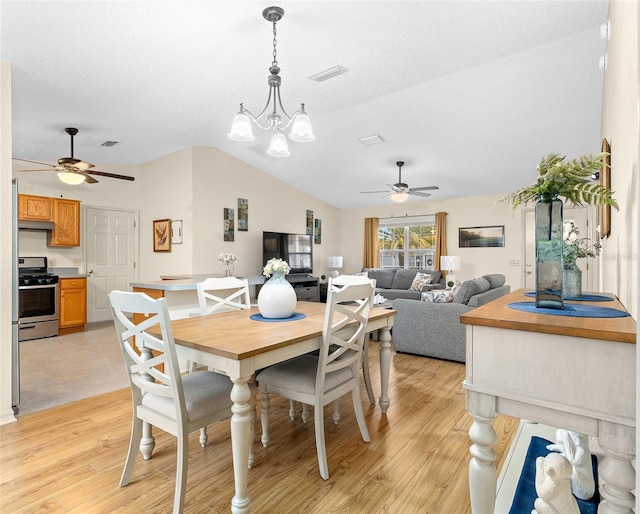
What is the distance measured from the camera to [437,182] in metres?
6.70

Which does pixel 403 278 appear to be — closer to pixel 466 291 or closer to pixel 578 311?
pixel 466 291

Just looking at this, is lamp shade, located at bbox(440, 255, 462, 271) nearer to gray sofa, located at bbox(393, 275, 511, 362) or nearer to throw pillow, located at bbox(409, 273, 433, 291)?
throw pillow, located at bbox(409, 273, 433, 291)

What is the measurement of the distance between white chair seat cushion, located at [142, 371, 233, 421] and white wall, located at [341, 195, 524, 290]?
20.1ft

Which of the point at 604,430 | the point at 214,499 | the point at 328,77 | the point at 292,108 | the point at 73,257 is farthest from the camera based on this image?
the point at 73,257

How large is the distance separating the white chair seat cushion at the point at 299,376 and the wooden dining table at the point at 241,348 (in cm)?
20

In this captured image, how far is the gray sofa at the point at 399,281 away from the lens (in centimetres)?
708

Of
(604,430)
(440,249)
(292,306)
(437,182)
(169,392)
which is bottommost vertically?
(169,392)

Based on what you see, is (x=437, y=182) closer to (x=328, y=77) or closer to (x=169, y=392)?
(x=328, y=77)

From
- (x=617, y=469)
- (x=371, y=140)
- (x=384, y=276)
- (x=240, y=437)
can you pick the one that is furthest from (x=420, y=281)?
(x=617, y=469)

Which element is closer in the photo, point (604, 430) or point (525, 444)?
point (604, 430)

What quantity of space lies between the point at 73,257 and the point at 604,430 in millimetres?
7011

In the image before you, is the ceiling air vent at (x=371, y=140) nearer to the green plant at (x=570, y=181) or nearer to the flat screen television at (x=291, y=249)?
the flat screen television at (x=291, y=249)

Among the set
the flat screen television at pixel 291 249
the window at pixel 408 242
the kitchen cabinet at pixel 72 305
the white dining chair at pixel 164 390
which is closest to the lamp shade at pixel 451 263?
the window at pixel 408 242

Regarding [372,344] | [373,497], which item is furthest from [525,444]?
[372,344]
